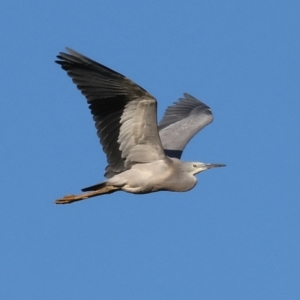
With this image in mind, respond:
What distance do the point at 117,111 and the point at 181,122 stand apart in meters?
3.70

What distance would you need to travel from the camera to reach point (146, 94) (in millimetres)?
11664

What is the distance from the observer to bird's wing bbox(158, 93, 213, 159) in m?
14.7

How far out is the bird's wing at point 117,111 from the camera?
11.6m

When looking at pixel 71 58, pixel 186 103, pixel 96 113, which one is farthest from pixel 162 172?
pixel 186 103

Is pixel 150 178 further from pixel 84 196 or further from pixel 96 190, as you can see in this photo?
pixel 84 196

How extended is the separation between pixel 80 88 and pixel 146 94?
35.3 inches

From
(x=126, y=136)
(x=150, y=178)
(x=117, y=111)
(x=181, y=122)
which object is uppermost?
(x=181, y=122)

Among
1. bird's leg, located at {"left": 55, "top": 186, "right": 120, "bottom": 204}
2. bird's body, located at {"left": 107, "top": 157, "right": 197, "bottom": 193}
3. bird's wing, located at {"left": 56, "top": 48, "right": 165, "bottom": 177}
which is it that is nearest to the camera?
bird's wing, located at {"left": 56, "top": 48, "right": 165, "bottom": 177}

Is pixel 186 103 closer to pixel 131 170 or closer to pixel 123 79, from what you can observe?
pixel 131 170

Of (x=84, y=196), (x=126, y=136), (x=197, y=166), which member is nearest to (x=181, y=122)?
(x=197, y=166)

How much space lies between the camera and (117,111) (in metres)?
12.1

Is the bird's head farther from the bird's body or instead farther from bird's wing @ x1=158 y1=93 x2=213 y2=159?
bird's wing @ x1=158 y1=93 x2=213 y2=159

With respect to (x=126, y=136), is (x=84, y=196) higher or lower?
lower

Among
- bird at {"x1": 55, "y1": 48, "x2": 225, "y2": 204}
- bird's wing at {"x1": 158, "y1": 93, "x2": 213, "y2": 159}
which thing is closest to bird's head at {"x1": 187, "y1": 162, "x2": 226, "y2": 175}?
bird at {"x1": 55, "y1": 48, "x2": 225, "y2": 204}
